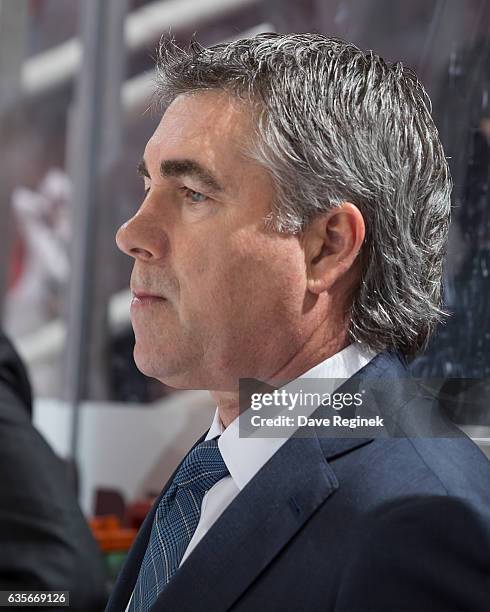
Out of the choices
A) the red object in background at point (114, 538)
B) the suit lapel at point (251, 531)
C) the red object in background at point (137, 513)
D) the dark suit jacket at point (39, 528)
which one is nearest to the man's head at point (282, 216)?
the suit lapel at point (251, 531)

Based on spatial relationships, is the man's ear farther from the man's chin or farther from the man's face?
the man's chin

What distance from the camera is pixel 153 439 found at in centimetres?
262

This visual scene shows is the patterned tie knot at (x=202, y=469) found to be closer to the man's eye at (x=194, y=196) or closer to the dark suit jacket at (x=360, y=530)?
the dark suit jacket at (x=360, y=530)

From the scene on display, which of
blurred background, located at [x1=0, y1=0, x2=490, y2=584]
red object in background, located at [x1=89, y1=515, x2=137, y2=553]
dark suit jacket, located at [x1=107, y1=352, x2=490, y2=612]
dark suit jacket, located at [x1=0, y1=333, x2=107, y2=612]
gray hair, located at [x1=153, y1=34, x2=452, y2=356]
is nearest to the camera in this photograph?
dark suit jacket, located at [x1=107, y1=352, x2=490, y2=612]

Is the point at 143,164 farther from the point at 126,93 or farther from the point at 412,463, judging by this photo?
the point at 126,93

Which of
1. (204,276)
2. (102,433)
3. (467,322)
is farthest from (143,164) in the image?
(102,433)

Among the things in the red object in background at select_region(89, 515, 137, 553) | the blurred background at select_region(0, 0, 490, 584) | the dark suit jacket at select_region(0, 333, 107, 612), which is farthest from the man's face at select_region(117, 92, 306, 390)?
the red object in background at select_region(89, 515, 137, 553)

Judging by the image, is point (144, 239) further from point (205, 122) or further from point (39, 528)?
point (39, 528)

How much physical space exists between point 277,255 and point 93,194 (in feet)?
6.44

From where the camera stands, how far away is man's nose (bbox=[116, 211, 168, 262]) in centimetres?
105

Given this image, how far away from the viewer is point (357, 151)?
3.34 ft

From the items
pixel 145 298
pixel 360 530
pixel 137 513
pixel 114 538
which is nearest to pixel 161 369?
pixel 145 298

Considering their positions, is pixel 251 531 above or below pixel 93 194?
below

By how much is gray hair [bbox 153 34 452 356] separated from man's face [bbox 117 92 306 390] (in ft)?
0.09
